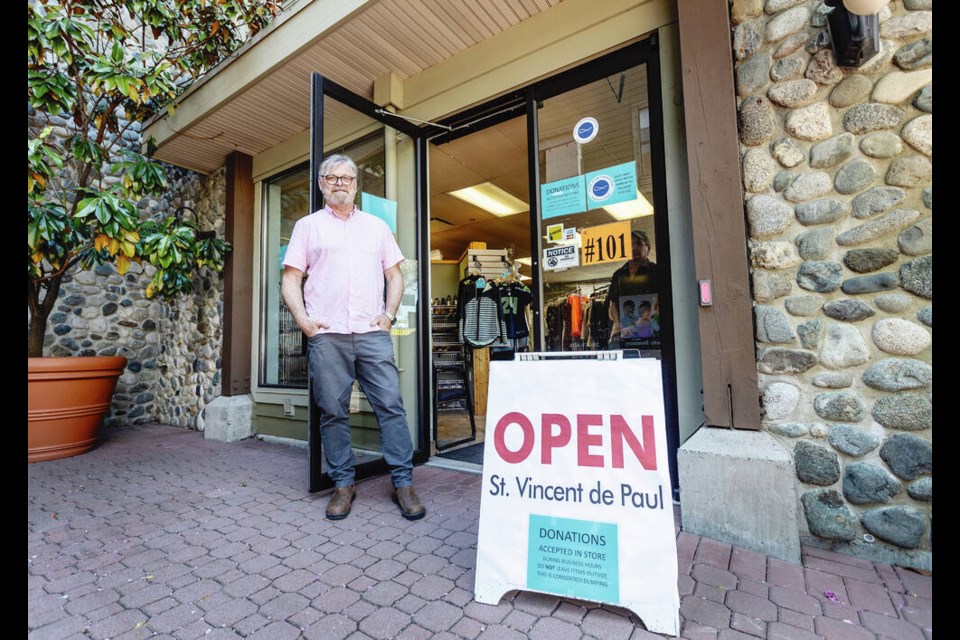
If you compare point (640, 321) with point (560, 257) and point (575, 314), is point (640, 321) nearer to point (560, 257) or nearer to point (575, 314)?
point (575, 314)

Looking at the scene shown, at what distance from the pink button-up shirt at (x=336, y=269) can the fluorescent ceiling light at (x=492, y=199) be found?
3463mm

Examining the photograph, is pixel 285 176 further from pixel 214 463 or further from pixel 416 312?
pixel 214 463

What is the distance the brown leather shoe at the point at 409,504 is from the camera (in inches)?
93.7

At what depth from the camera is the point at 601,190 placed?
2.77m

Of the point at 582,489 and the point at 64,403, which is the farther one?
the point at 64,403

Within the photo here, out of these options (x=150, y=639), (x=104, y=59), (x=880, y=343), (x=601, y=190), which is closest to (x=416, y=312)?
(x=601, y=190)

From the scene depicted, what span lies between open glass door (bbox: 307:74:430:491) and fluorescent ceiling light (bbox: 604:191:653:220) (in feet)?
5.19

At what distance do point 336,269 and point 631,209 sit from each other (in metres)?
1.78

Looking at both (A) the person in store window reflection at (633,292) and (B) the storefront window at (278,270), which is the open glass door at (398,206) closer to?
(B) the storefront window at (278,270)

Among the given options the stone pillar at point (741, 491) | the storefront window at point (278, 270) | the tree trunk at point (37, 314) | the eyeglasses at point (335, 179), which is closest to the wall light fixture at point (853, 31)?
the stone pillar at point (741, 491)

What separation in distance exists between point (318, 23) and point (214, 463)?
3.51 meters

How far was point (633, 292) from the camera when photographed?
2.65 metres

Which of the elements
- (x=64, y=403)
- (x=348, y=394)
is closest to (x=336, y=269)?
(x=348, y=394)

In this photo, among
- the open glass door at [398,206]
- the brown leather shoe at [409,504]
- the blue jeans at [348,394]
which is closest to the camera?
the brown leather shoe at [409,504]
